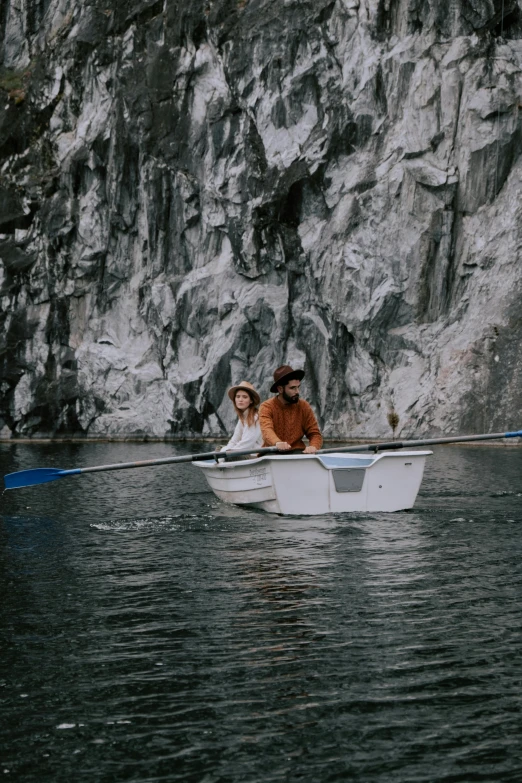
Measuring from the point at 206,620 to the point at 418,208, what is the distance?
4599 centimetres

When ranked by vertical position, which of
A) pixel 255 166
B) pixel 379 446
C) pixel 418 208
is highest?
pixel 255 166

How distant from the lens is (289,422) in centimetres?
1856

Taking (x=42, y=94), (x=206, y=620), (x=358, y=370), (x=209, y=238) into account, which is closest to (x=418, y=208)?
(x=358, y=370)

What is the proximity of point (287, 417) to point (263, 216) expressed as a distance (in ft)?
133

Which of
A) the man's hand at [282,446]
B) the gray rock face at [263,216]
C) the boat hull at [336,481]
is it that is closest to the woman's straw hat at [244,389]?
the boat hull at [336,481]

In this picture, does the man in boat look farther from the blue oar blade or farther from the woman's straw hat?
the blue oar blade

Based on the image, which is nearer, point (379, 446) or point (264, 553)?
point (264, 553)

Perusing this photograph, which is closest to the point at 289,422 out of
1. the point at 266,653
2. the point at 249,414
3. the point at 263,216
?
the point at 249,414

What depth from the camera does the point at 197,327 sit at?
60562mm

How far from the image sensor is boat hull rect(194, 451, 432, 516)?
1691 centimetres

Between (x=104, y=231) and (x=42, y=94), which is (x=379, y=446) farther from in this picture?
(x=42, y=94)

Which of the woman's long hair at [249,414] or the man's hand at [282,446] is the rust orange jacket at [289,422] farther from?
the woman's long hair at [249,414]

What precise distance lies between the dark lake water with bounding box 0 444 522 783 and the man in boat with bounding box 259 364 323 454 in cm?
201

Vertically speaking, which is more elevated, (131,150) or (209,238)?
(131,150)
